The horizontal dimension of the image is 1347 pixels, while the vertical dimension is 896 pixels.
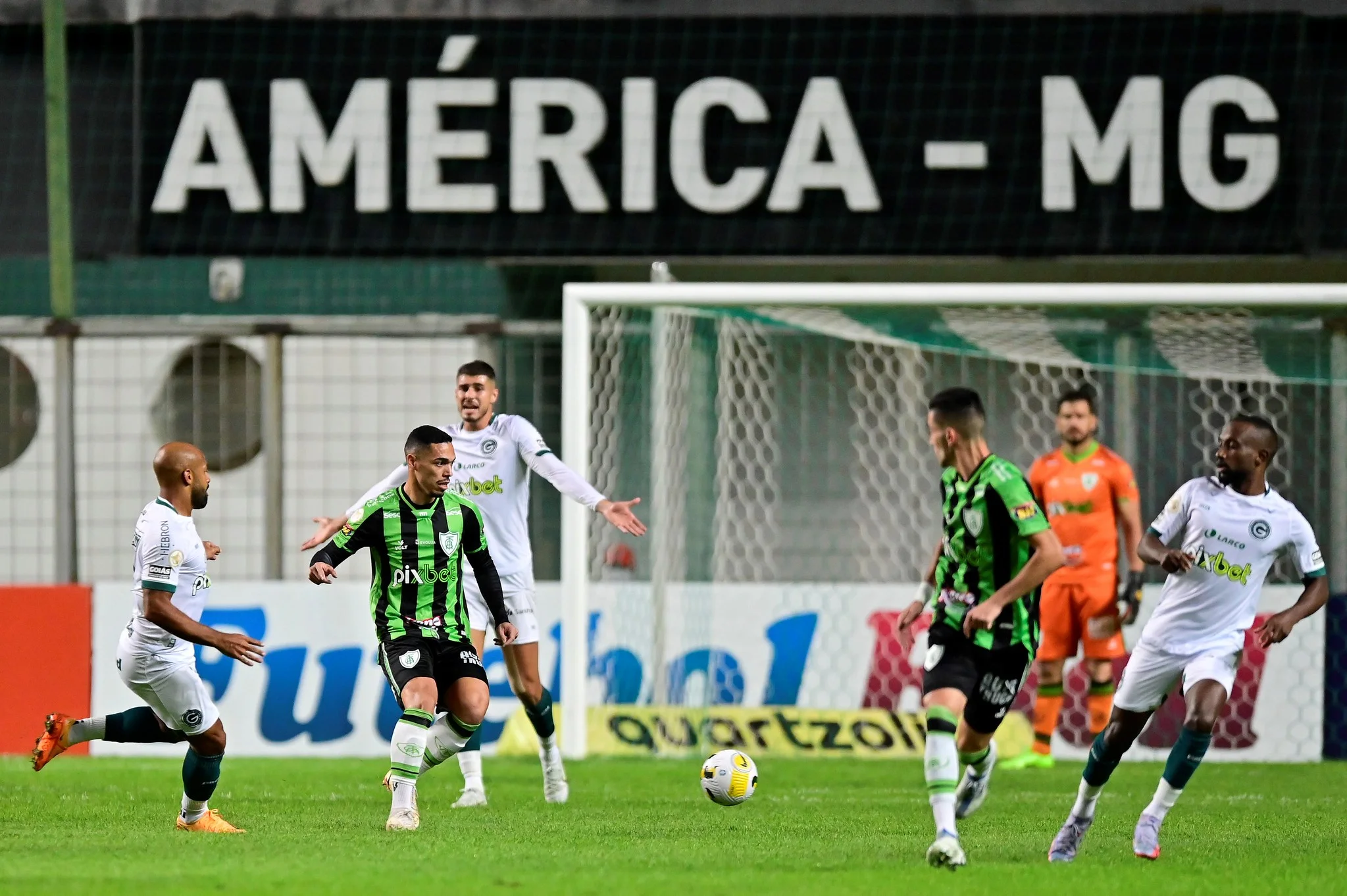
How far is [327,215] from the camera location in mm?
12992

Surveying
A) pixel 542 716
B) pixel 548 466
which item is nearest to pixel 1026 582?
pixel 548 466

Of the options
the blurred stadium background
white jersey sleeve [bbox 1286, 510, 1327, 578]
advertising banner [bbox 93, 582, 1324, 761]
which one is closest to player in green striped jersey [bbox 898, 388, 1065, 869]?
white jersey sleeve [bbox 1286, 510, 1327, 578]

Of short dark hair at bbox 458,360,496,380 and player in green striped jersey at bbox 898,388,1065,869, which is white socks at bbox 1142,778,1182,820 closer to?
player in green striped jersey at bbox 898,388,1065,869

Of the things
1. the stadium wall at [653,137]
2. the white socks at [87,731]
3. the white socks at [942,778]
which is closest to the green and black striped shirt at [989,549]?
the white socks at [942,778]

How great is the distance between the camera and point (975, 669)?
667 centimetres

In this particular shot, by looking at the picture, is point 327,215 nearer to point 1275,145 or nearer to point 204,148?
point 204,148

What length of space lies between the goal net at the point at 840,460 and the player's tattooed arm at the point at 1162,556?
4201mm

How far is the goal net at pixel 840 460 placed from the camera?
1155 cm

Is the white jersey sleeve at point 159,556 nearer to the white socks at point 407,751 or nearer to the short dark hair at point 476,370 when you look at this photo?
the white socks at point 407,751

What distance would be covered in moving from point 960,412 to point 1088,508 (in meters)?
4.79

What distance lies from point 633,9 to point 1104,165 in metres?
3.18

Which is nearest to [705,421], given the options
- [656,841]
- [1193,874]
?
[656,841]

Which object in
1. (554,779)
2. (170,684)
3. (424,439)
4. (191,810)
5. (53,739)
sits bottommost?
(554,779)

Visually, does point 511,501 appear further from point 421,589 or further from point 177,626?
point 177,626
